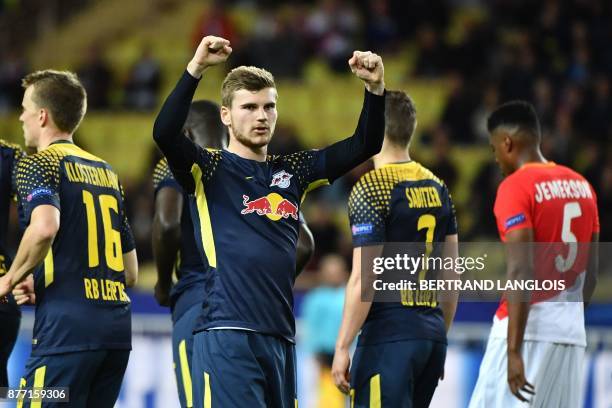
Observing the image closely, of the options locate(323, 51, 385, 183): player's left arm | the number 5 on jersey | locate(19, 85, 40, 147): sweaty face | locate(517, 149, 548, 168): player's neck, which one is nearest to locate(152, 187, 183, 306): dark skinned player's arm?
the number 5 on jersey

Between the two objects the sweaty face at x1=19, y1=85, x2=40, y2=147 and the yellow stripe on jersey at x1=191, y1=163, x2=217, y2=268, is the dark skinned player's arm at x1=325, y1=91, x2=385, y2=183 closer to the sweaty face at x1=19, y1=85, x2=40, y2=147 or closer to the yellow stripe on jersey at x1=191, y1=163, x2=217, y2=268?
the yellow stripe on jersey at x1=191, y1=163, x2=217, y2=268

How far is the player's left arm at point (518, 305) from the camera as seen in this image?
6.13 m

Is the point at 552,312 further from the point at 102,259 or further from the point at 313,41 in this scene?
the point at 313,41

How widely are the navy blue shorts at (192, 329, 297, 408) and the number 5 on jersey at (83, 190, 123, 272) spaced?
875 mm

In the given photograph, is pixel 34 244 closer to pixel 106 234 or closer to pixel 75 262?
pixel 75 262

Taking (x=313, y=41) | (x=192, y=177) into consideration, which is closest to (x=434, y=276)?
(x=192, y=177)

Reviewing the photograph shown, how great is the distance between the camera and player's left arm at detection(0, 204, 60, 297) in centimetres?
549

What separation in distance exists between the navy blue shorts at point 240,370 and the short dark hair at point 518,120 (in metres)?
2.19

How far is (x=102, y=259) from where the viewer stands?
588 centimetres

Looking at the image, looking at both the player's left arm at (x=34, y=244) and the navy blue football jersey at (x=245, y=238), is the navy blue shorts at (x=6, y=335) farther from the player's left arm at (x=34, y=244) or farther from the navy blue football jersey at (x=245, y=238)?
the navy blue football jersey at (x=245, y=238)

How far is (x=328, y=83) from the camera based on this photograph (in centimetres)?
1580

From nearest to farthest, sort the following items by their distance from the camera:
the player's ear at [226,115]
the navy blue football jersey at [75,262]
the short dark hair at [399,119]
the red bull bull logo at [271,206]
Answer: the red bull bull logo at [271,206] < the player's ear at [226,115] < the navy blue football jersey at [75,262] < the short dark hair at [399,119]

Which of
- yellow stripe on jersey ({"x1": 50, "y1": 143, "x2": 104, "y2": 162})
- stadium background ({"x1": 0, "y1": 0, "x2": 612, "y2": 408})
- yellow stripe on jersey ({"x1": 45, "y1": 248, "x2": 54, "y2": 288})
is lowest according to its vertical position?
yellow stripe on jersey ({"x1": 45, "y1": 248, "x2": 54, "y2": 288})

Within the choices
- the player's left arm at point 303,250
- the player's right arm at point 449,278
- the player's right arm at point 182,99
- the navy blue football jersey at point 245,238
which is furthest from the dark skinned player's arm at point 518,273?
the player's right arm at point 182,99
